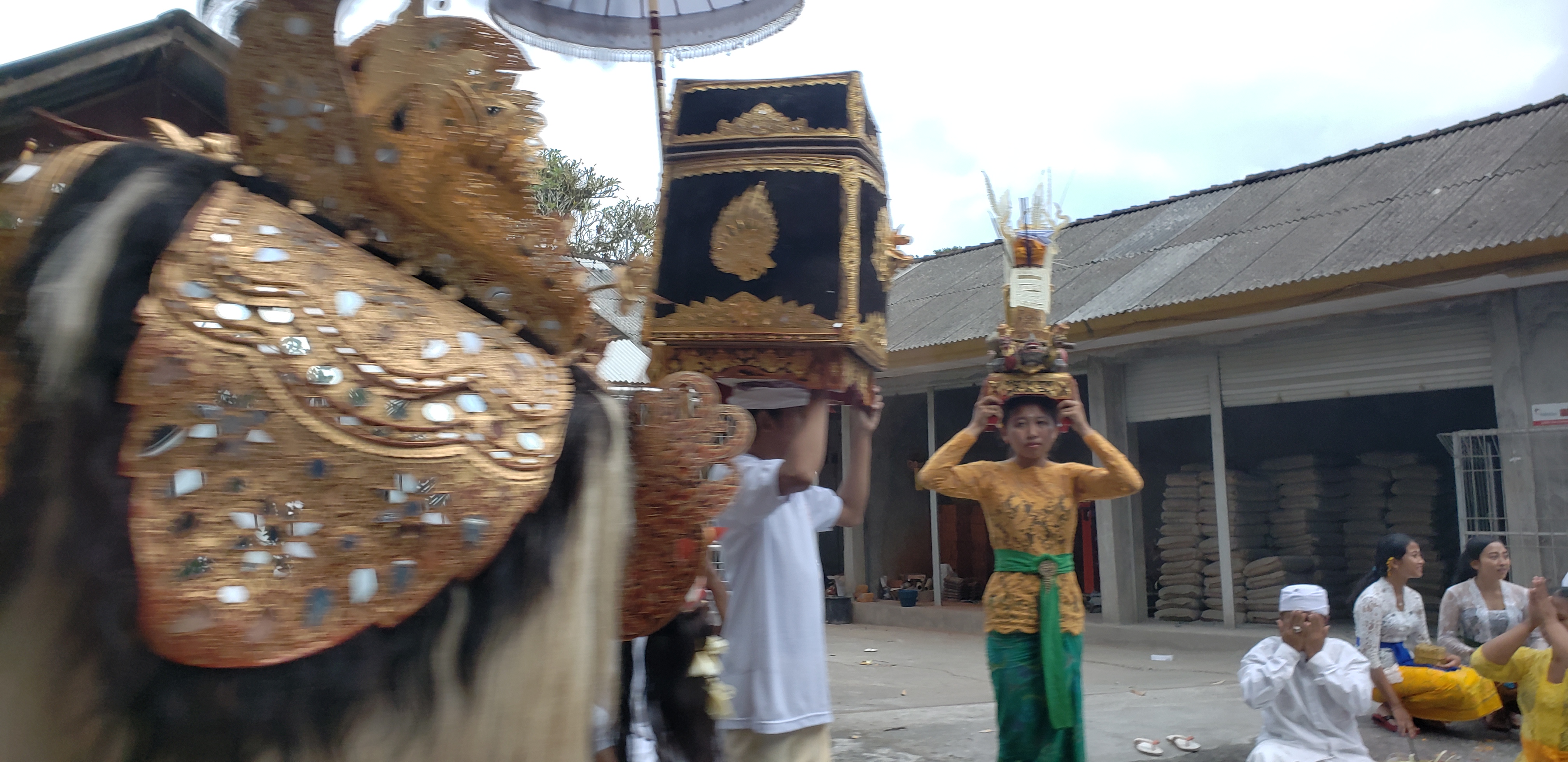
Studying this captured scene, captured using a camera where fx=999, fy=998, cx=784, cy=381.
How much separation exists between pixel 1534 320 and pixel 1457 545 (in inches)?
117

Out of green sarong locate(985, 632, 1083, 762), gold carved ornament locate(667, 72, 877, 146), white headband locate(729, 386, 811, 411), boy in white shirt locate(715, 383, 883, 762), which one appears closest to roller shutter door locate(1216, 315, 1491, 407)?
green sarong locate(985, 632, 1083, 762)

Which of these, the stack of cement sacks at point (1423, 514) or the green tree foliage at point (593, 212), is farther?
the stack of cement sacks at point (1423, 514)

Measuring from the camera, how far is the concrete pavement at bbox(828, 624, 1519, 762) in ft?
16.4

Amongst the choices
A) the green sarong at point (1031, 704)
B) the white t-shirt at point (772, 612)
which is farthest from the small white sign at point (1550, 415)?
the white t-shirt at point (772, 612)

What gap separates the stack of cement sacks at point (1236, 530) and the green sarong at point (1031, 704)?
5158 mm

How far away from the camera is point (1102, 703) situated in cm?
612

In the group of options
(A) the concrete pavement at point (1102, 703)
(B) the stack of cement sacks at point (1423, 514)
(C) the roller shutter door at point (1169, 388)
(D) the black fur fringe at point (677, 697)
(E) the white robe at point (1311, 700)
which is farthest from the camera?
(B) the stack of cement sacks at point (1423, 514)

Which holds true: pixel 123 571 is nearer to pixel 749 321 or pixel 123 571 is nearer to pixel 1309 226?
pixel 749 321

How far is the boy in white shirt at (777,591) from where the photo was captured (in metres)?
2.14

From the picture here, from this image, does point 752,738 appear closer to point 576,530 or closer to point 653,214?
point 653,214

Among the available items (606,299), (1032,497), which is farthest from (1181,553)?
(606,299)

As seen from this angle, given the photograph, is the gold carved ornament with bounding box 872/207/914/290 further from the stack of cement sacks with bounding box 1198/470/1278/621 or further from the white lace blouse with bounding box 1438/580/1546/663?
the stack of cement sacks with bounding box 1198/470/1278/621

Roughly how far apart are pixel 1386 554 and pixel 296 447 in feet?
19.0

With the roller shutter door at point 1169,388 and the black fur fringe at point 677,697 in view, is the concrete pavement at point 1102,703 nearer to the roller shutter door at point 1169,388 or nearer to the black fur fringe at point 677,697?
the roller shutter door at point 1169,388
